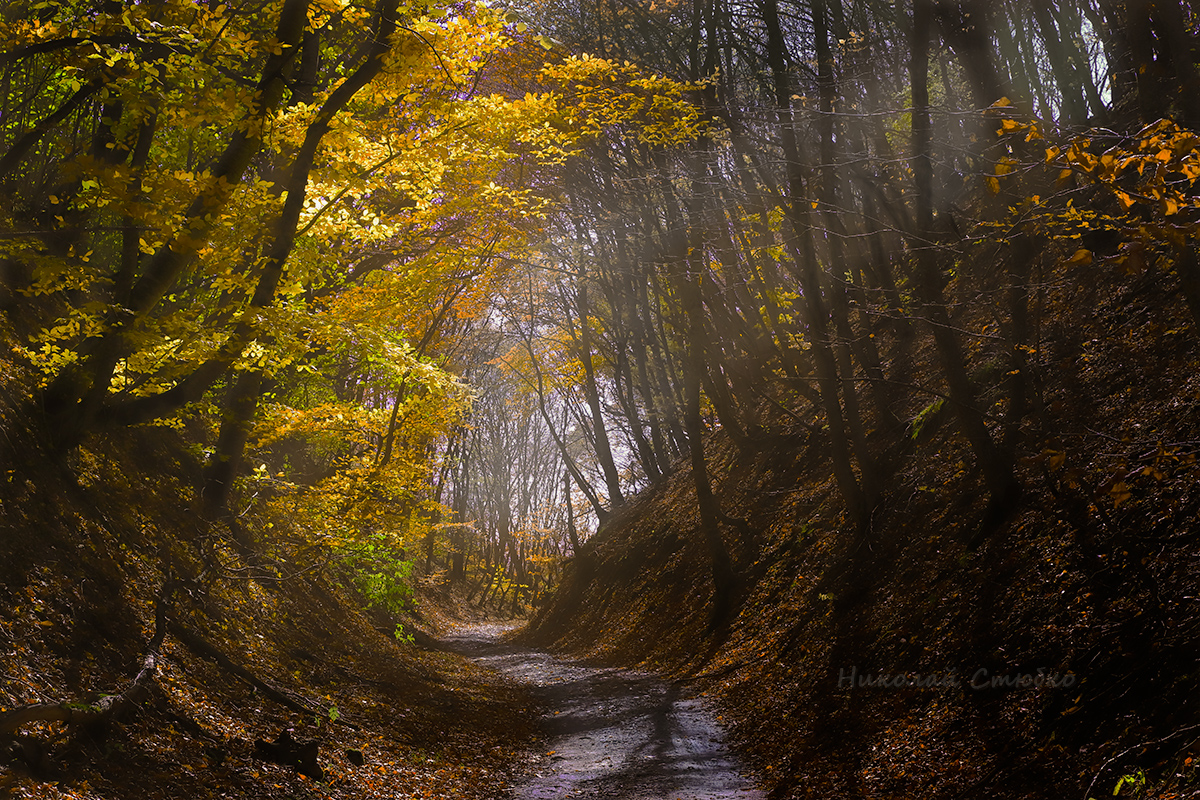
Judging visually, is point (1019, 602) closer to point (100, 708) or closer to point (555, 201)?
point (100, 708)

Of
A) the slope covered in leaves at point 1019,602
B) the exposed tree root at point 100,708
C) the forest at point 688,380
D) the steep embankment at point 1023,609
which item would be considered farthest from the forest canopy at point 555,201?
the exposed tree root at point 100,708

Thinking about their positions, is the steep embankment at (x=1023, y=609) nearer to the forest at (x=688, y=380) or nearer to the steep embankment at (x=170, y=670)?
the forest at (x=688, y=380)

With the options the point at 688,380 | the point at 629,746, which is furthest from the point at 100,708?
the point at 688,380

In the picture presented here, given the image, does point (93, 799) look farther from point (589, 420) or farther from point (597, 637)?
point (589, 420)

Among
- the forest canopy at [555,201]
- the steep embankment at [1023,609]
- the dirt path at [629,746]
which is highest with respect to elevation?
the forest canopy at [555,201]

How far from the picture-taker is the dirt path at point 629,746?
7.03m

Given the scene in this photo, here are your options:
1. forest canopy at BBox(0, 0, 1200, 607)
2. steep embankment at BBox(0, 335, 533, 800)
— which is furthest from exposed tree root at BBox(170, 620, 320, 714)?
forest canopy at BBox(0, 0, 1200, 607)

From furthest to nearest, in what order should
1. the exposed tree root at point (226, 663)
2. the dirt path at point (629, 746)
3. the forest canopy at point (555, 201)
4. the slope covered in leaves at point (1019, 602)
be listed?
1. the exposed tree root at point (226, 663)
2. the dirt path at point (629, 746)
3. the forest canopy at point (555, 201)
4. the slope covered in leaves at point (1019, 602)

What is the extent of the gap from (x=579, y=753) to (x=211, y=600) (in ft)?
16.0

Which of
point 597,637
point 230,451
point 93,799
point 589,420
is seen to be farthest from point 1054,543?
point 589,420

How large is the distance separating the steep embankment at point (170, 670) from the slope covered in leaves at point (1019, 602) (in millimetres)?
3676

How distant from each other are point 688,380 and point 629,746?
6.83 meters

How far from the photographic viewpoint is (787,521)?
42.0 feet

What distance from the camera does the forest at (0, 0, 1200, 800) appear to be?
17.2 ft
